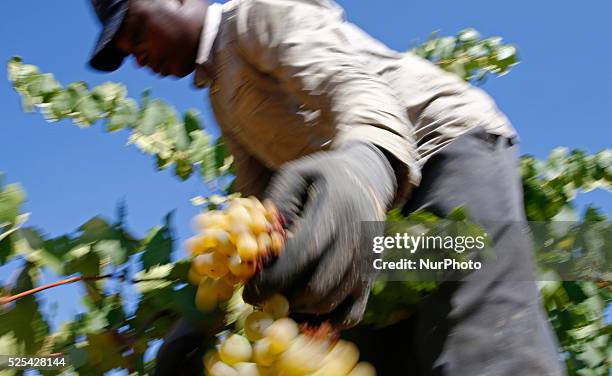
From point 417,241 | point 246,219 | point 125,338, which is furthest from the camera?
point 125,338

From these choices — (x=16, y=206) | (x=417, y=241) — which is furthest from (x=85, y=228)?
(x=417, y=241)

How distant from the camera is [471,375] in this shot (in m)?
0.91

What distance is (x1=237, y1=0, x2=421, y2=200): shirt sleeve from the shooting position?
2.82 ft

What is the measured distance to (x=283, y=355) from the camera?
2.15ft

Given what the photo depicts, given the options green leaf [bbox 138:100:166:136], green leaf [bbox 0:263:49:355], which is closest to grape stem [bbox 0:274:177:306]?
green leaf [bbox 0:263:49:355]

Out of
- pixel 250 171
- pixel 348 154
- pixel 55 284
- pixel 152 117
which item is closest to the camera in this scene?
pixel 348 154

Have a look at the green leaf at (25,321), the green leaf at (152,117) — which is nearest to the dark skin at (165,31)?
the green leaf at (25,321)

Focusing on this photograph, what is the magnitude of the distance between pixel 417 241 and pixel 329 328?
0.80 ft

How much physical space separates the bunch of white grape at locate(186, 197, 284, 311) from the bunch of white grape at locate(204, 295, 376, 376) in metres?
0.06

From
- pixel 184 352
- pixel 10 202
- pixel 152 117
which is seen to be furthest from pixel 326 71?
pixel 152 117

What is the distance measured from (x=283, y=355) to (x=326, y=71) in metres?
0.40

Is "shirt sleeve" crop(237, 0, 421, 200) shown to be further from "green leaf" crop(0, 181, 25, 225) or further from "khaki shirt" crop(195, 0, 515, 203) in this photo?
"green leaf" crop(0, 181, 25, 225)

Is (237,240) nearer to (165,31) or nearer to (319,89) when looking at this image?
(319,89)

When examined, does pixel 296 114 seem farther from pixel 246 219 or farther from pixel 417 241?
pixel 246 219
